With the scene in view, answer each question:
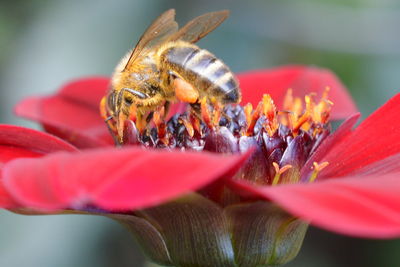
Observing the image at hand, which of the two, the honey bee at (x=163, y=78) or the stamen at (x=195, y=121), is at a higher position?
the honey bee at (x=163, y=78)

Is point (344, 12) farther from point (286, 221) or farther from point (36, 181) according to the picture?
point (36, 181)

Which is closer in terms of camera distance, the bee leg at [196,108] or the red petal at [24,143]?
the red petal at [24,143]

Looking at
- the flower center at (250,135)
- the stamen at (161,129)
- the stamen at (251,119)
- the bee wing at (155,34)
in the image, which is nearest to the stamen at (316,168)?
the flower center at (250,135)

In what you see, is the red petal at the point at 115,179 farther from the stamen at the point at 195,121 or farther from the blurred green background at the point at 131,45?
the blurred green background at the point at 131,45

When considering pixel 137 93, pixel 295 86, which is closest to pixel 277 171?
pixel 137 93

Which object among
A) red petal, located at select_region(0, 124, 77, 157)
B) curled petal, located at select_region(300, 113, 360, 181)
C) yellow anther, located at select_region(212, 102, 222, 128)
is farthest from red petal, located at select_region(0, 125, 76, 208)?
curled petal, located at select_region(300, 113, 360, 181)

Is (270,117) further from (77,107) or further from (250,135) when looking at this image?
(77,107)

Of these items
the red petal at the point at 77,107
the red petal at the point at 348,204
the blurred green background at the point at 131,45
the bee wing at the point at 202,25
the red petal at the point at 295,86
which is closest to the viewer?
the red petal at the point at 348,204

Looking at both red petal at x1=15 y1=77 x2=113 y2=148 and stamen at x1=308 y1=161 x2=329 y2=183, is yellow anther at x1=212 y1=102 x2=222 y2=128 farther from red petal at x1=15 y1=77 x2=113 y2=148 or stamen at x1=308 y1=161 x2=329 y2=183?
red petal at x1=15 y1=77 x2=113 y2=148

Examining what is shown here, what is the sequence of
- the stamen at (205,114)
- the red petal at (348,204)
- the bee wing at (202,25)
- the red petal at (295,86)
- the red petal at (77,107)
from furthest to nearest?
the red petal at (295,86) < the red petal at (77,107) < the bee wing at (202,25) < the stamen at (205,114) < the red petal at (348,204)
